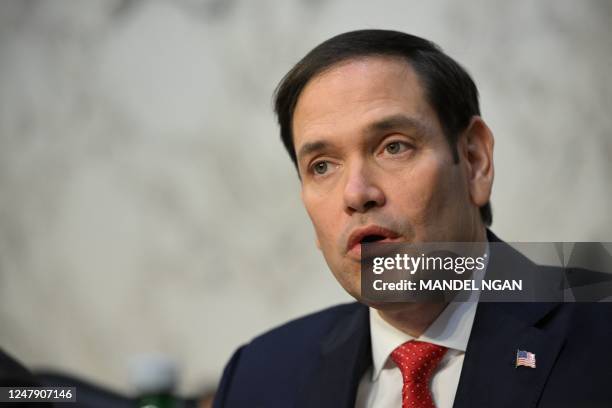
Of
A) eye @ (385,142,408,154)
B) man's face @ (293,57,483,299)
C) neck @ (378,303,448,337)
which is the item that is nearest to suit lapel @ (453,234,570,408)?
neck @ (378,303,448,337)

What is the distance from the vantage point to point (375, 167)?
6.09ft

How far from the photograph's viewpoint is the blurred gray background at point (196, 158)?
2.66 m

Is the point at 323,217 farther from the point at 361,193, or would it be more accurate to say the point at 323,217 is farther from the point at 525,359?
the point at 525,359

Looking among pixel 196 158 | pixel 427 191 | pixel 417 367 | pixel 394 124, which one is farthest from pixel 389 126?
pixel 196 158

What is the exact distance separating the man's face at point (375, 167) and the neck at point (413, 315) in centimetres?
12

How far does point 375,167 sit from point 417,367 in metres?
0.48

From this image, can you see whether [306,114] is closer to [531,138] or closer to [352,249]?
[352,249]

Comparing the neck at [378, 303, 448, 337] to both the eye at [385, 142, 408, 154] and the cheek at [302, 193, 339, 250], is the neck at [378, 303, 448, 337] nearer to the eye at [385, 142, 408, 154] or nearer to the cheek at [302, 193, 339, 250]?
the cheek at [302, 193, 339, 250]

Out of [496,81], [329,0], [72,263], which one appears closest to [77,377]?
[72,263]

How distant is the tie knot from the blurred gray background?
86 cm

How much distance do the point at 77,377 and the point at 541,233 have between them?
2038 millimetres

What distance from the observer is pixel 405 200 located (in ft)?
6.00

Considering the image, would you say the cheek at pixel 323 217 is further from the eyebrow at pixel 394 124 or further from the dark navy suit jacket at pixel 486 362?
the dark navy suit jacket at pixel 486 362

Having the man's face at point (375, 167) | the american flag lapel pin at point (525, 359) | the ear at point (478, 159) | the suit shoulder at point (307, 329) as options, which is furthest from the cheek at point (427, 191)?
the suit shoulder at point (307, 329)
